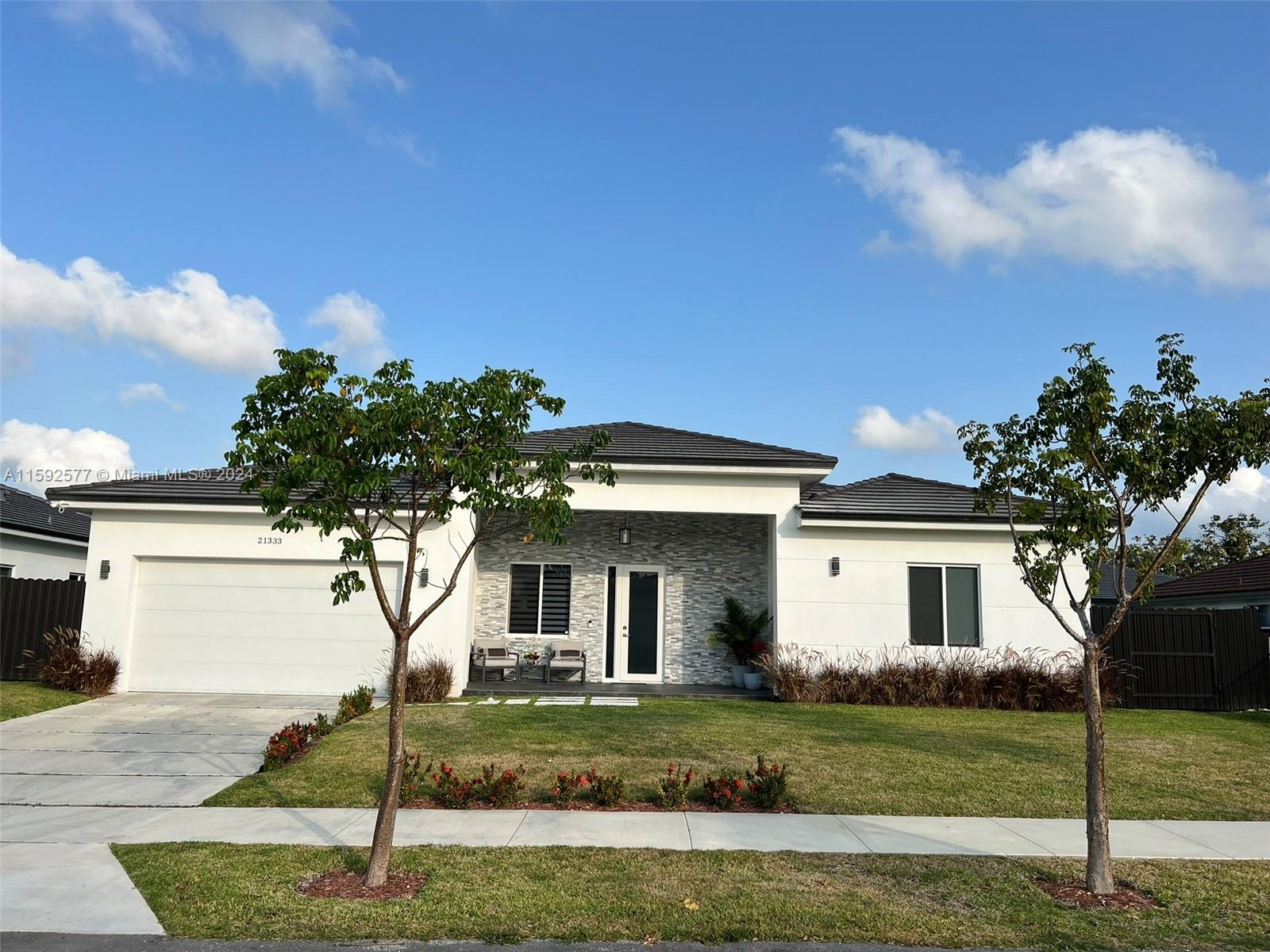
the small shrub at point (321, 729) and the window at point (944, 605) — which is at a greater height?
the window at point (944, 605)

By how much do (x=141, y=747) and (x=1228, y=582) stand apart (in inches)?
1070

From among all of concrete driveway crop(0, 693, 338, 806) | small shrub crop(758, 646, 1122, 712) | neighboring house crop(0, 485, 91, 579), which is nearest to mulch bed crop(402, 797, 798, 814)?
concrete driveway crop(0, 693, 338, 806)

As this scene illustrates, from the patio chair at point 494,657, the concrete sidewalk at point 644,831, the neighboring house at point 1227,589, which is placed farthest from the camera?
the neighboring house at point 1227,589

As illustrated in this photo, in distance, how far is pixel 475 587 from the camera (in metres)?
16.7

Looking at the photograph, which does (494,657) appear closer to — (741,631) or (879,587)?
(741,631)

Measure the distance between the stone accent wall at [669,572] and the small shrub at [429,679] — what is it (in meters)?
2.20

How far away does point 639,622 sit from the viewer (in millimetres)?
17078

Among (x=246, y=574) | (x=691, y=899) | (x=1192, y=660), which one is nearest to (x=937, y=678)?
(x=1192, y=660)

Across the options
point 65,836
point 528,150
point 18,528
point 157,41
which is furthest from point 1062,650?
point 18,528

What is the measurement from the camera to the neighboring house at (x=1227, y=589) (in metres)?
→ 21.8

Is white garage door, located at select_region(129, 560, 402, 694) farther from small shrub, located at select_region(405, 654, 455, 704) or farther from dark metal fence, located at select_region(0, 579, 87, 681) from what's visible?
dark metal fence, located at select_region(0, 579, 87, 681)

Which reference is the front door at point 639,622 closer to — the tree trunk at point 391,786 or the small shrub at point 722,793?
the small shrub at point 722,793

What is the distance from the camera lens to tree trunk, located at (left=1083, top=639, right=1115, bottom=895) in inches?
221

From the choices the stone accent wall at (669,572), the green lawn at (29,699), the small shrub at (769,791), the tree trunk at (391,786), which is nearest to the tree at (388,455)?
the tree trunk at (391,786)
